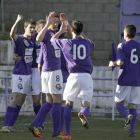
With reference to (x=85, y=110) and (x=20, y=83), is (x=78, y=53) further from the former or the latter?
(x=20, y=83)

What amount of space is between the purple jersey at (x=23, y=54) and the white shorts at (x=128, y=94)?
139 cm

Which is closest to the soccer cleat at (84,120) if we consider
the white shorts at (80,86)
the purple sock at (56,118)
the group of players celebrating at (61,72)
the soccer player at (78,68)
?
the group of players celebrating at (61,72)

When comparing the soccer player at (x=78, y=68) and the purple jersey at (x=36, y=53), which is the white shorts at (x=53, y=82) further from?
the purple jersey at (x=36, y=53)

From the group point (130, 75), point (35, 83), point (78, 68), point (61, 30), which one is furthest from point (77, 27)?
point (35, 83)

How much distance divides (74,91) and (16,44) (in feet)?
4.67

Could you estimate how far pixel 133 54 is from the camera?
16.6 ft

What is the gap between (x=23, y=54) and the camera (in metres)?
5.46

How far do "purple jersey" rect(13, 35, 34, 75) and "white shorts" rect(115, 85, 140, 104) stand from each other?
139 centimetres

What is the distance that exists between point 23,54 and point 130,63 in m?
1.58

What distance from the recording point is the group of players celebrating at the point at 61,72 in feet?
14.7

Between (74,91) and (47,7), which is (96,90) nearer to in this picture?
(47,7)

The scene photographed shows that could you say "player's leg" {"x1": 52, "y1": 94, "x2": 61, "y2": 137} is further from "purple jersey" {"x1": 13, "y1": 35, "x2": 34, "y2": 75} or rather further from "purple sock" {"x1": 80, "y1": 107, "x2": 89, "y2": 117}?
"purple jersey" {"x1": 13, "y1": 35, "x2": 34, "y2": 75}

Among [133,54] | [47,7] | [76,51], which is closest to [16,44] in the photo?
[76,51]

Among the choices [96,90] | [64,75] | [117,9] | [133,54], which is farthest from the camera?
[117,9]
